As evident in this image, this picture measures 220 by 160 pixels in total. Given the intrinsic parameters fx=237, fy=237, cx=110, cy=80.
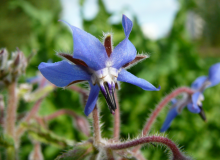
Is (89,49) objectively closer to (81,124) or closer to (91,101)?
(91,101)

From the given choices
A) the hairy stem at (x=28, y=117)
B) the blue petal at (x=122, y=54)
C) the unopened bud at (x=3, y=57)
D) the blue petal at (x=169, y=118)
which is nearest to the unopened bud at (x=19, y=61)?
the unopened bud at (x=3, y=57)

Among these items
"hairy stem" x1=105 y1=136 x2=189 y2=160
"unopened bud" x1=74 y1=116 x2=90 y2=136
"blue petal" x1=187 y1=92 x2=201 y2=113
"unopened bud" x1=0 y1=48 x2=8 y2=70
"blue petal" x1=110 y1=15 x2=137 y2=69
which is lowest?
"hairy stem" x1=105 y1=136 x2=189 y2=160

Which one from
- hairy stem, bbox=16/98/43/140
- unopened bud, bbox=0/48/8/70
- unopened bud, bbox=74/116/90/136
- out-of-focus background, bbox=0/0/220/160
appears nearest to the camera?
unopened bud, bbox=0/48/8/70

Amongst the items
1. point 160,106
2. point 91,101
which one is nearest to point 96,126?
point 91,101

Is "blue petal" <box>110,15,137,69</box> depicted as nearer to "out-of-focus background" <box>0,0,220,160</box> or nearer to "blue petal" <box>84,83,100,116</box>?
"blue petal" <box>84,83,100,116</box>

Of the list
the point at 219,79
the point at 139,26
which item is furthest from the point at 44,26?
the point at 219,79

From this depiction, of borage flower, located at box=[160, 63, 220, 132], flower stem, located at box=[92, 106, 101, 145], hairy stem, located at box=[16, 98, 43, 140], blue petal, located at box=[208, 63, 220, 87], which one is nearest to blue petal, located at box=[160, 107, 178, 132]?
borage flower, located at box=[160, 63, 220, 132]
